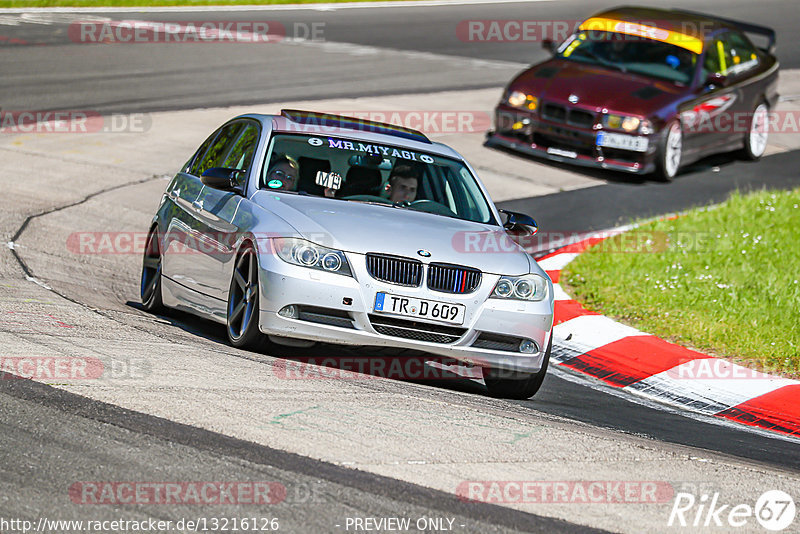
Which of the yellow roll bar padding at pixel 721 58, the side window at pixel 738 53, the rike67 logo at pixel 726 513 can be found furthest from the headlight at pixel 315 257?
the side window at pixel 738 53

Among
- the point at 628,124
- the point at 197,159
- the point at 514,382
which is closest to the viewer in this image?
the point at 514,382

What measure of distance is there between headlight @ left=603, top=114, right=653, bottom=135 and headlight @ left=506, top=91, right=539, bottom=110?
0.97m

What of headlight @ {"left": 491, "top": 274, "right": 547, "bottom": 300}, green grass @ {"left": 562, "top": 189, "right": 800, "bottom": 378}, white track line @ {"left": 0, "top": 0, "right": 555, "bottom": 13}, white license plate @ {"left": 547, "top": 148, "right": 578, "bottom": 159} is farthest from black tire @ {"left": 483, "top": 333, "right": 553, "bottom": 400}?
white track line @ {"left": 0, "top": 0, "right": 555, "bottom": 13}

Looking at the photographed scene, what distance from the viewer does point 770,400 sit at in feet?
26.0

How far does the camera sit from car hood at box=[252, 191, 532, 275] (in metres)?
7.02

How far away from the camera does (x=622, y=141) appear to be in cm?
1506

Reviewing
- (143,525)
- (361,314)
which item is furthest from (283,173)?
(143,525)

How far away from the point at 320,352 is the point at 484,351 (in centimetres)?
117

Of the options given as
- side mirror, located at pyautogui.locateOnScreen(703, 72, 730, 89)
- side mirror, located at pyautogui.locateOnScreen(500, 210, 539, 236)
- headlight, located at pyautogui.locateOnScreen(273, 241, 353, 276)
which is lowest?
side mirror, located at pyautogui.locateOnScreen(500, 210, 539, 236)

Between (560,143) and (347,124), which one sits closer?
(347,124)

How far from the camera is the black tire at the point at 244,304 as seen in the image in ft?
23.2

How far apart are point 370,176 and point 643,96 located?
7.97 metres

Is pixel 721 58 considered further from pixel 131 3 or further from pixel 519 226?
pixel 131 3

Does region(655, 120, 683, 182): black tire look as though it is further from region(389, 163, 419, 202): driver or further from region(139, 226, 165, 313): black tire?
region(139, 226, 165, 313): black tire
